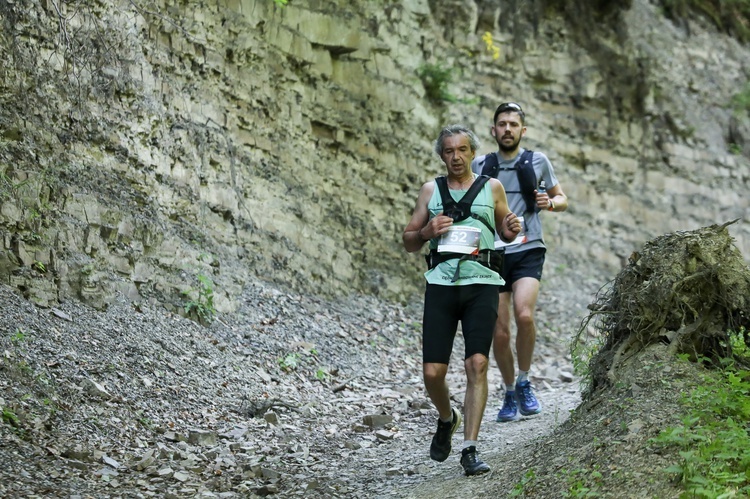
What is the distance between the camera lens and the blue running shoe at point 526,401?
619 centimetres

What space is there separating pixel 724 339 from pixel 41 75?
561 centimetres

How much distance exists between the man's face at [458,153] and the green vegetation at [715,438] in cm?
175

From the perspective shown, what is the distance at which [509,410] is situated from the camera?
20.4 feet

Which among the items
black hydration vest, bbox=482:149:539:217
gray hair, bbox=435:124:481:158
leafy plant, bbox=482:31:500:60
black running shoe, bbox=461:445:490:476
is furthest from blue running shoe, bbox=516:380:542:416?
leafy plant, bbox=482:31:500:60

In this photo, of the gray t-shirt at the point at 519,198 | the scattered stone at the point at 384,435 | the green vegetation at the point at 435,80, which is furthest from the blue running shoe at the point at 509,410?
the green vegetation at the point at 435,80

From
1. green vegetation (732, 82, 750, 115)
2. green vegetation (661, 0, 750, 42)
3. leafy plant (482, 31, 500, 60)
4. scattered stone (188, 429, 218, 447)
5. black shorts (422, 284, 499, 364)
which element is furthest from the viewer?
green vegetation (661, 0, 750, 42)

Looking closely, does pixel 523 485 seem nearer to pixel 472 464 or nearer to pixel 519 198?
pixel 472 464

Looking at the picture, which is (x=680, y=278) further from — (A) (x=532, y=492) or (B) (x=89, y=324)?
(B) (x=89, y=324)

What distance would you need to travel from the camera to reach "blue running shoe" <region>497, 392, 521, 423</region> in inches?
244

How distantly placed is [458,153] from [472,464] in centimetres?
176

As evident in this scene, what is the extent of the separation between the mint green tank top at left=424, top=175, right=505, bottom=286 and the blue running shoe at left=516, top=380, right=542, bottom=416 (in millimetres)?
1642

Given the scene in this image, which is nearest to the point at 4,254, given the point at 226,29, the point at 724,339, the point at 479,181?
the point at 479,181

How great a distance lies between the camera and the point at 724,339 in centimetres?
459

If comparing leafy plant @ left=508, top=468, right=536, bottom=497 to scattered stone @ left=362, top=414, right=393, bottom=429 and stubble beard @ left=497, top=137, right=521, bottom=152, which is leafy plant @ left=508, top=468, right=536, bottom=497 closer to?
scattered stone @ left=362, top=414, right=393, bottom=429
